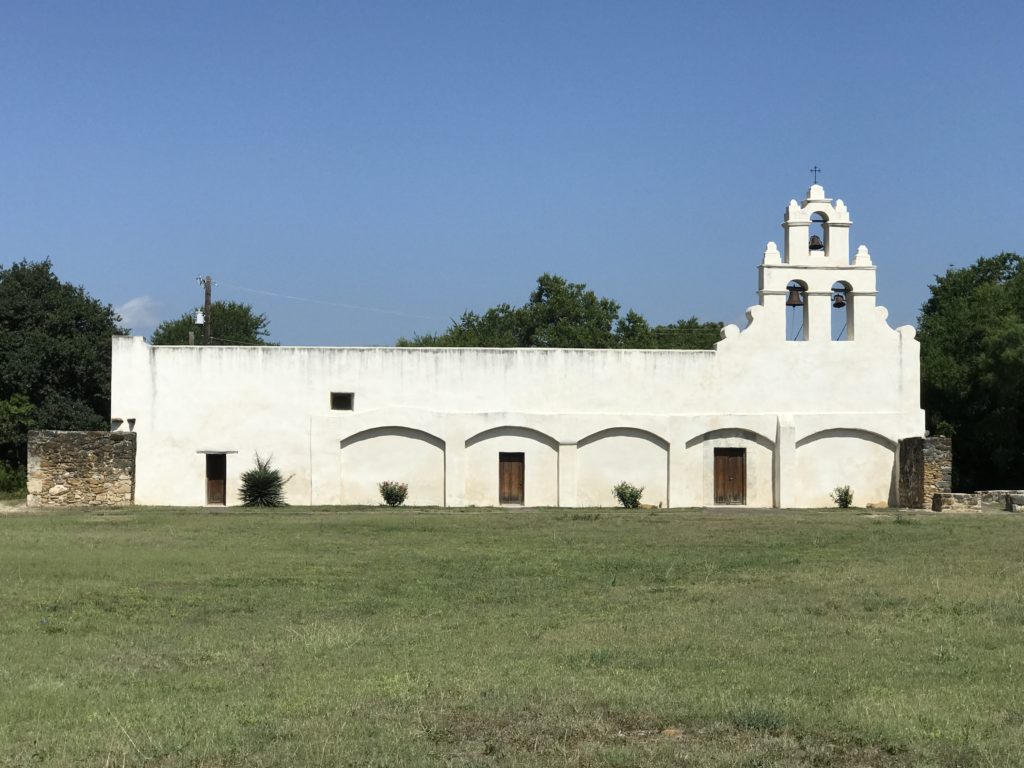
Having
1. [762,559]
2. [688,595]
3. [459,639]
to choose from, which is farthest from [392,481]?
[459,639]

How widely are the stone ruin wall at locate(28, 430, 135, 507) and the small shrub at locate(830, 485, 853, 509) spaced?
62.1 feet

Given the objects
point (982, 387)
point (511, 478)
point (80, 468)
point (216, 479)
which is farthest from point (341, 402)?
point (982, 387)

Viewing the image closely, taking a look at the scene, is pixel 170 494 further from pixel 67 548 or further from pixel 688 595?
pixel 688 595

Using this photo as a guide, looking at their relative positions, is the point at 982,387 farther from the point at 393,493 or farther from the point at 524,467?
the point at 393,493

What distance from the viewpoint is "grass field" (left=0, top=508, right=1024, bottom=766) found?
7.70 m

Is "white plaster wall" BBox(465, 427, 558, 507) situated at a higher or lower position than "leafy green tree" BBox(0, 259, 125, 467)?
lower

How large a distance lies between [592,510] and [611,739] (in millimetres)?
24592

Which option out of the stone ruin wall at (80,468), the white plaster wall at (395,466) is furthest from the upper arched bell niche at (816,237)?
the stone ruin wall at (80,468)

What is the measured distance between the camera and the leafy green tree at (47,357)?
45.3 m

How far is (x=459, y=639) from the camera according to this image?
11.9 metres

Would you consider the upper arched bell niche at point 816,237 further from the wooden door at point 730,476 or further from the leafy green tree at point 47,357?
the leafy green tree at point 47,357

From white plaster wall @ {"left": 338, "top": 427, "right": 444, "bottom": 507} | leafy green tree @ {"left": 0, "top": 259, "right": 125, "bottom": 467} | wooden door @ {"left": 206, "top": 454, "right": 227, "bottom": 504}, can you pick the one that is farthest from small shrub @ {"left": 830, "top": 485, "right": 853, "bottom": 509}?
leafy green tree @ {"left": 0, "top": 259, "right": 125, "bottom": 467}

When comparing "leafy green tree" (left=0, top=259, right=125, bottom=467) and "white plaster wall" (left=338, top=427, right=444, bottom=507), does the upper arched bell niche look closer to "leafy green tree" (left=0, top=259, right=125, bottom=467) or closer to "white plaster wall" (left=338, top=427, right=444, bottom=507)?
"white plaster wall" (left=338, top=427, right=444, bottom=507)

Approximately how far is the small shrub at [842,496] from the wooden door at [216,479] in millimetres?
16555
